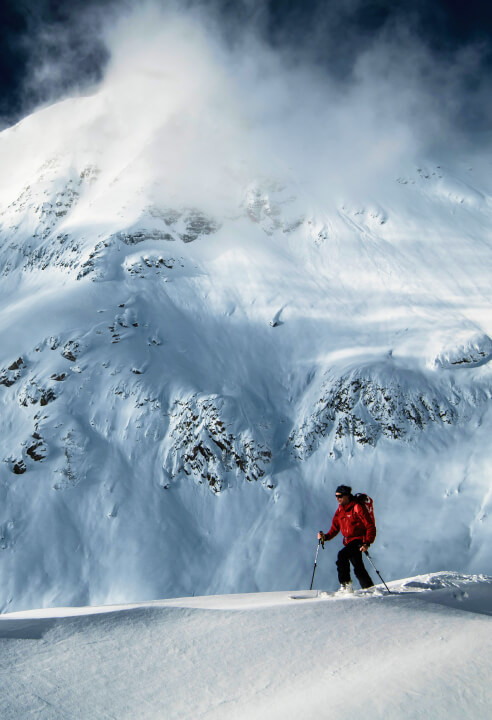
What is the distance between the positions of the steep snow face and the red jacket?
91.2ft

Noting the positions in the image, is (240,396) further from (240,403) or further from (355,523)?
(355,523)

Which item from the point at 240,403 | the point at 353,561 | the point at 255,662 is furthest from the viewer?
the point at 240,403

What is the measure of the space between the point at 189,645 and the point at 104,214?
66.8 metres

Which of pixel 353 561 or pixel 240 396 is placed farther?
pixel 240 396

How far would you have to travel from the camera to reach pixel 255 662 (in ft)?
12.5

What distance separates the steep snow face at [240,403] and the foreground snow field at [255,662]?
3009cm

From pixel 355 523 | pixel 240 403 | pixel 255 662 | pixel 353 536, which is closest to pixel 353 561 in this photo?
pixel 353 536

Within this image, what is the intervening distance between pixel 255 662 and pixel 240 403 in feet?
124

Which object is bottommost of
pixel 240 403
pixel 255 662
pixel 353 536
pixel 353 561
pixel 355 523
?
pixel 240 403

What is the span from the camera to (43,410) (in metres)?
41.1

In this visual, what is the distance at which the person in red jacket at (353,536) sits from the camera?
6.55 meters

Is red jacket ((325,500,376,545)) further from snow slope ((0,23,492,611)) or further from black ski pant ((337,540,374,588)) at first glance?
snow slope ((0,23,492,611))

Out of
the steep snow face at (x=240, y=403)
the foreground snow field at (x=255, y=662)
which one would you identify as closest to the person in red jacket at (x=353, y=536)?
the foreground snow field at (x=255, y=662)

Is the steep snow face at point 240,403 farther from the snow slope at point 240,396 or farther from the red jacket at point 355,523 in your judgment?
the red jacket at point 355,523
